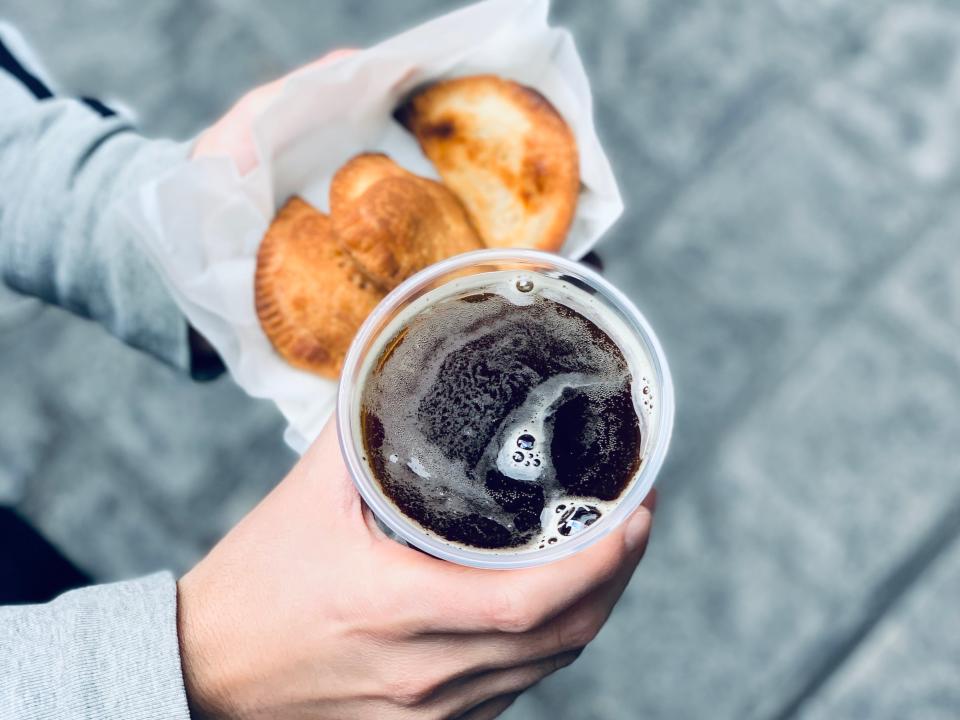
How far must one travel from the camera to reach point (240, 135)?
36.6 inches

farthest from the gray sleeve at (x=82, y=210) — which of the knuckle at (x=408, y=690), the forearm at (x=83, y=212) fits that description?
the knuckle at (x=408, y=690)

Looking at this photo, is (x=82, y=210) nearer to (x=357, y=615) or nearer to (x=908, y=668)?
(x=357, y=615)

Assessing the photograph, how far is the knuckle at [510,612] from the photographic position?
1.96 ft

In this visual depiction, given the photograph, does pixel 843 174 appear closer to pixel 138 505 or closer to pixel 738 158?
pixel 738 158

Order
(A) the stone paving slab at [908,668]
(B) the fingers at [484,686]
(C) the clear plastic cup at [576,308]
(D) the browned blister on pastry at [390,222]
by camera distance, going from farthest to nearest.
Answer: (A) the stone paving slab at [908,668], (D) the browned blister on pastry at [390,222], (B) the fingers at [484,686], (C) the clear plastic cup at [576,308]

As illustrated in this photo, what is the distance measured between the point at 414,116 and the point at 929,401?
34.7 inches

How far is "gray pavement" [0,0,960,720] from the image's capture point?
3.90ft

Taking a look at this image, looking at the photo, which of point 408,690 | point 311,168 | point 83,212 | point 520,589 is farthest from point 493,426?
point 83,212

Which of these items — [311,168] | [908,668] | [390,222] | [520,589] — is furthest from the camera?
[908,668]

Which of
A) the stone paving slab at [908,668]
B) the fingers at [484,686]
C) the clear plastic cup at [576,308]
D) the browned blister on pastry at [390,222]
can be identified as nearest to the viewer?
the clear plastic cup at [576,308]

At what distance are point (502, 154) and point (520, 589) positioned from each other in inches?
21.5

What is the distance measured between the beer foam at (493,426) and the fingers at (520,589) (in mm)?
22

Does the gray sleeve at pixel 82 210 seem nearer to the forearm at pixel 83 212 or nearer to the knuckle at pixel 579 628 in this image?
the forearm at pixel 83 212

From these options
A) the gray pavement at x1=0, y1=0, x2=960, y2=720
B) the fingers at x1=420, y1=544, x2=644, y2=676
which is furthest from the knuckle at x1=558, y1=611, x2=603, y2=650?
the gray pavement at x1=0, y1=0, x2=960, y2=720
